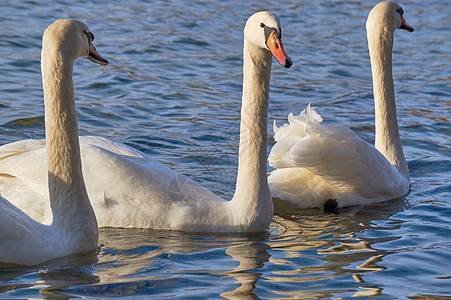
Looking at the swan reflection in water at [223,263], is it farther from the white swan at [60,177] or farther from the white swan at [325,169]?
the white swan at [325,169]

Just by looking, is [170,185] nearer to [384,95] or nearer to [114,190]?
[114,190]

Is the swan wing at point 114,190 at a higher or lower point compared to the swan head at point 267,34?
lower

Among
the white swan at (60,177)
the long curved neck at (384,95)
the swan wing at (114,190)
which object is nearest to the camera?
the white swan at (60,177)

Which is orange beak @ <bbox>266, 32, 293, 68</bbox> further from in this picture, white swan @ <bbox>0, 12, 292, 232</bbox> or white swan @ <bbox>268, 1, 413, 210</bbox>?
white swan @ <bbox>268, 1, 413, 210</bbox>

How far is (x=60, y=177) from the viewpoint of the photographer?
568cm

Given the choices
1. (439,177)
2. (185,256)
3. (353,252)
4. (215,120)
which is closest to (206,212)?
(185,256)

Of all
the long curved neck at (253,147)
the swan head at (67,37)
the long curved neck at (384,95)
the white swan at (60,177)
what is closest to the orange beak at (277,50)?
the long curved neck at (253,147)

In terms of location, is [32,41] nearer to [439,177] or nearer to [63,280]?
[439,177]

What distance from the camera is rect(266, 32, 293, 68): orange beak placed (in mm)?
5828

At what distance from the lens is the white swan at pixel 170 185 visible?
640 centimetres

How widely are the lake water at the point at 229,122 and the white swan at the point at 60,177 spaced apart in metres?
0.13

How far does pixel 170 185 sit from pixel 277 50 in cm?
138

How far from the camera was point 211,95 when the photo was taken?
11539 millimetres

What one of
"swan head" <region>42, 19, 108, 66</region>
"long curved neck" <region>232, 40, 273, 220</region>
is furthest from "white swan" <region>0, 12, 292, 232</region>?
"swan head" <region>42, 19, 108, 66</region>
